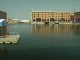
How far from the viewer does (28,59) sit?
24.9m

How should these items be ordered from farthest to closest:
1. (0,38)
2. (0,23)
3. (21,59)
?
(0,38)
(0,23)
(21,59)

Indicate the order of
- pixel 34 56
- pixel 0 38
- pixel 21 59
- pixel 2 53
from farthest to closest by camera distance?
pixel 0 38, pixel 2 53, pixel 34 56, pixel 21 59

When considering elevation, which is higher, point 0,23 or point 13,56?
point 0,23

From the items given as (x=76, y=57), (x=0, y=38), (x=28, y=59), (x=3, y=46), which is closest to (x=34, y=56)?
(x=28, y=59)

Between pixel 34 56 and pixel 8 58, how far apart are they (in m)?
3.63

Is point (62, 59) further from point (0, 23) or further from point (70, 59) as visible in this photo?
point (0, 23)

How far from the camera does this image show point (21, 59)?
81.7 ft

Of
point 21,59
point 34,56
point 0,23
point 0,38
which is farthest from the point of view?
point 0,38

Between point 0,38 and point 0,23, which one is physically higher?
point 0,23

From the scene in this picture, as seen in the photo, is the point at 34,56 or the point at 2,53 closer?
the point at 34,56

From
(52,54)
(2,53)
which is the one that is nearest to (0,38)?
(2,53)

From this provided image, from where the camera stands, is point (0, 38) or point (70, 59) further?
point (0, 38)

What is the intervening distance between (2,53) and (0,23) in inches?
262

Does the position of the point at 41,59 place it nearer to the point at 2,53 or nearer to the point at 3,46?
the point at 2,53
